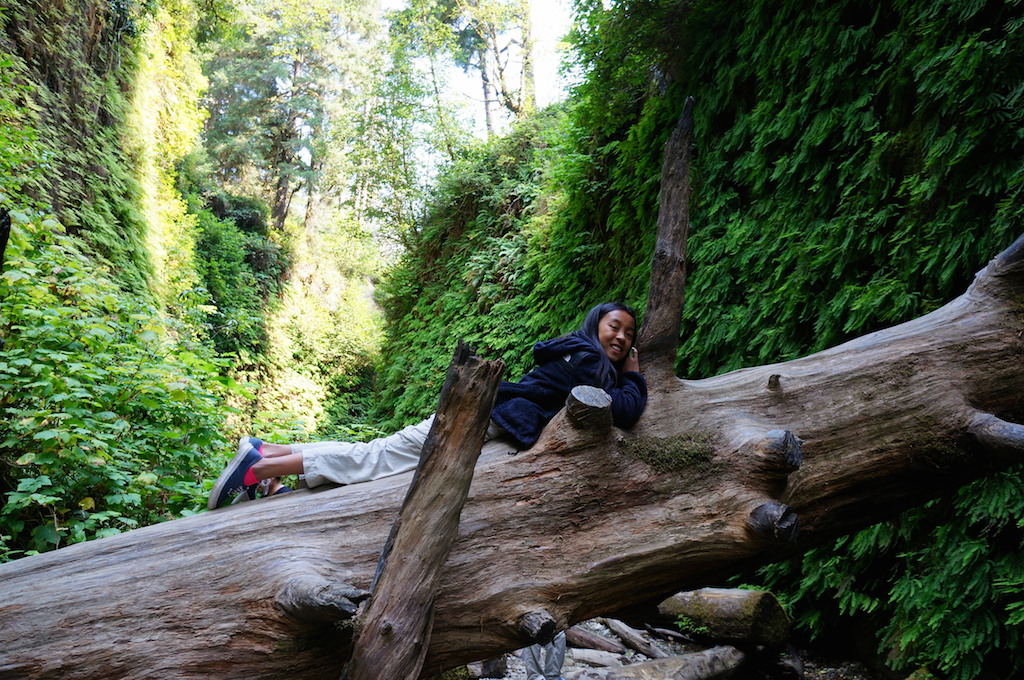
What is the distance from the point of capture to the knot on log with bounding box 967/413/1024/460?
9.50 feet

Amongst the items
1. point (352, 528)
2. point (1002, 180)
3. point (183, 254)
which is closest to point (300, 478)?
point (352, 528)

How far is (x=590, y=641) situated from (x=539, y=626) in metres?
3.38

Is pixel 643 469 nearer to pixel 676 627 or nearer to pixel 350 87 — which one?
pixel 676 627

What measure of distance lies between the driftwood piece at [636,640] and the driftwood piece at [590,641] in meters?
0.08

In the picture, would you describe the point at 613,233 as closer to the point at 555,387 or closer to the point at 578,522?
the point at 555,387

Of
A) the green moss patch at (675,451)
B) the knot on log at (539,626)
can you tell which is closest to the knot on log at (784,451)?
the green moss patch at (675,451)

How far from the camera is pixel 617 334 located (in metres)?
3.52

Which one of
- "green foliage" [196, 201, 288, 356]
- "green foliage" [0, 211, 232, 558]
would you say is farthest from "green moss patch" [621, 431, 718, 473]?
"green foliage" [196, 201, 288, 356]

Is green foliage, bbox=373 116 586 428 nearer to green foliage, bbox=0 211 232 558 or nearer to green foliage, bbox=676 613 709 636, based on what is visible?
green foliage, bbox=676 613 709 636

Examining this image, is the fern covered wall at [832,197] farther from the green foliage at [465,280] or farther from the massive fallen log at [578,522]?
the green foliage at [465,280]

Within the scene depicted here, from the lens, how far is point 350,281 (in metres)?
22.9

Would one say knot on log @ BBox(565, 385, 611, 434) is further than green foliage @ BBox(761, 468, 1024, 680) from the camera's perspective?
No

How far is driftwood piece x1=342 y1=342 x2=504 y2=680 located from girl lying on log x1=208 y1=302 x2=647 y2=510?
0.69 meters

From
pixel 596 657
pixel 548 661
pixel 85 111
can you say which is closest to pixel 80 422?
pixel 548 661
